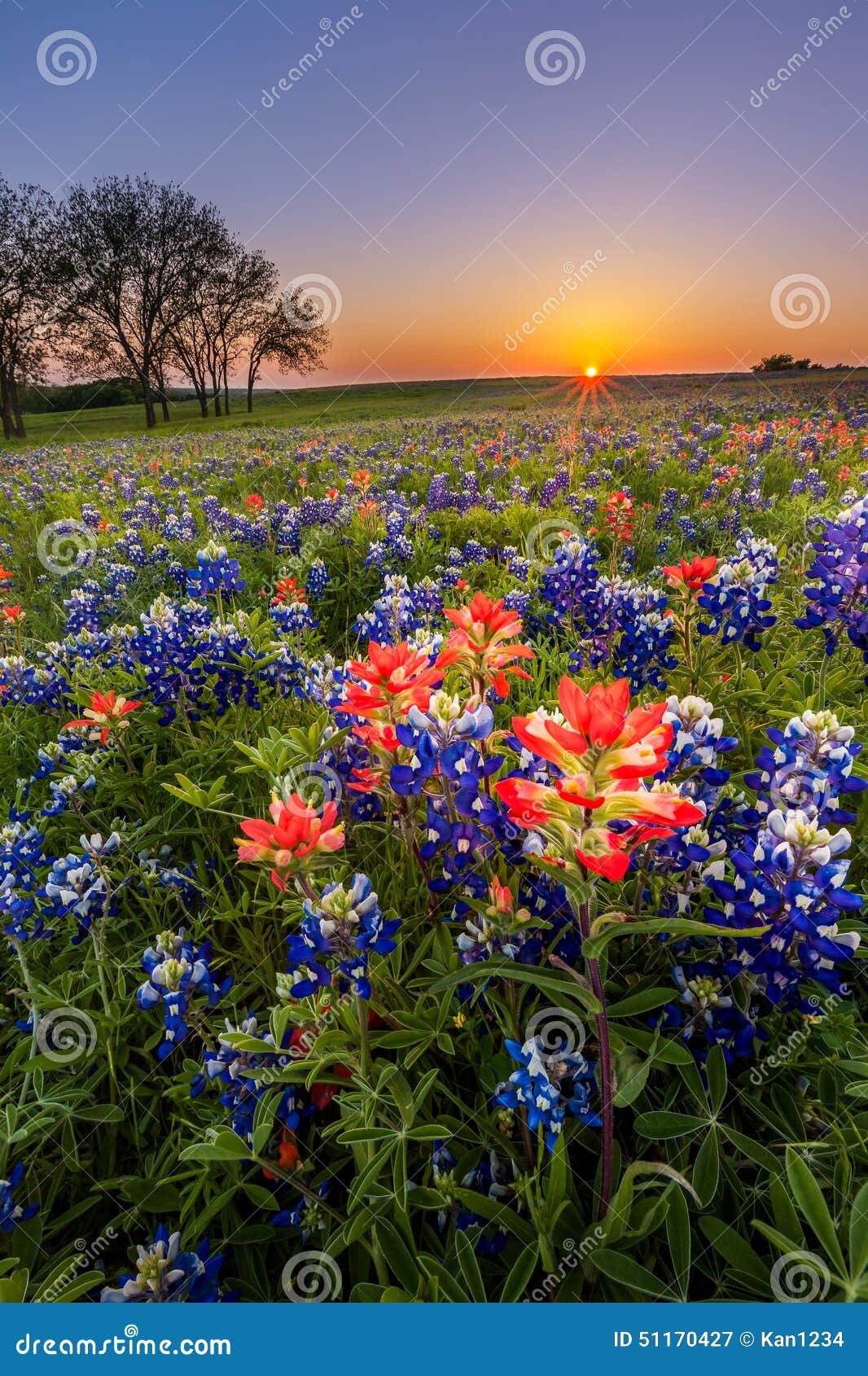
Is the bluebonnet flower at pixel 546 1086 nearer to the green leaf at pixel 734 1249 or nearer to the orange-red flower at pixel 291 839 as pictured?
the green leaf at pixel 734 1249

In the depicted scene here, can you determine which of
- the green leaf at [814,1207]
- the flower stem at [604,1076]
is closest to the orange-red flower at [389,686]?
the flower stem at [604,1076]

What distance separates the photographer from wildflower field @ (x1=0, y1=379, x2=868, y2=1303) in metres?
1.15

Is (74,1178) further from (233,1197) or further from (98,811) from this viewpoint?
(98,811)

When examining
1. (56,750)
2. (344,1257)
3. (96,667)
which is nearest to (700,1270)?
(344,1257)

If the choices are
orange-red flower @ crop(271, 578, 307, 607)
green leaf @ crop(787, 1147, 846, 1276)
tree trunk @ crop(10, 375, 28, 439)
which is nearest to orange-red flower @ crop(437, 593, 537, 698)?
green leaf @ crop(787, 1147, 846, 1276)

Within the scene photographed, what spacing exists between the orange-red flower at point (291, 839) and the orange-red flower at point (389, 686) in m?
0.27

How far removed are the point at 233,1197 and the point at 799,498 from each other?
6.38 m

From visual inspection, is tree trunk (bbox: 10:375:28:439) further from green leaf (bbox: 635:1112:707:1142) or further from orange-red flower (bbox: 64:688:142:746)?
green leaf (bbox: 635:1112:707:1142)

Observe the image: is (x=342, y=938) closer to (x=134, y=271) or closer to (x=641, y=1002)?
(x=641, y=1002)

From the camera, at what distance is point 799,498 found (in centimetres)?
582

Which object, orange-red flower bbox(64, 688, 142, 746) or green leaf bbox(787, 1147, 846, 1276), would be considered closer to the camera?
green leaf bbox(787, 1147, 846, 1276)

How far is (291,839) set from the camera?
1240 millimetres

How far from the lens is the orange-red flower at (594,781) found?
95 centimetres
